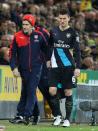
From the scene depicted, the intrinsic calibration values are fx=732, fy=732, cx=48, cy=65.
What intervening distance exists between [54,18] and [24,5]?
106 cm

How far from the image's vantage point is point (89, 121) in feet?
57.0

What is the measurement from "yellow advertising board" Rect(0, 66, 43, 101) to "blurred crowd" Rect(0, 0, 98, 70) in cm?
70

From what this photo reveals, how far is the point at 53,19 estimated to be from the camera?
23.3 m

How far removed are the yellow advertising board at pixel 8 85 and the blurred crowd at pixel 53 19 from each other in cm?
70

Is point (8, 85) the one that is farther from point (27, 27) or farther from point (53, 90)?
point (27, 27)

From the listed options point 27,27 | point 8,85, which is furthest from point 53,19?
point 27,27

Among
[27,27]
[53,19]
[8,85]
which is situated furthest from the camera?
[53,19]

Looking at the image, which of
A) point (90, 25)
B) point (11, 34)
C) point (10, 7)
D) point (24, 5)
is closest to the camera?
point (11, 34)

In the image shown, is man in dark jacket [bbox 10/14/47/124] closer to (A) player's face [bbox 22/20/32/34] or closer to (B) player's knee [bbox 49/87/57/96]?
(A) player's face [bbox 22/20/32/34]

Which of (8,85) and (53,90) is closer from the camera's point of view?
(53,90)

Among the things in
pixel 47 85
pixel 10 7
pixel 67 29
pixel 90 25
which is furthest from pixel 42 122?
pixel 90 25

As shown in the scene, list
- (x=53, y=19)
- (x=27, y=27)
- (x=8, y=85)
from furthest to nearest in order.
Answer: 1. (x=53, y=19)
2. (x=8, y=85)
3. (x=27, y=27)

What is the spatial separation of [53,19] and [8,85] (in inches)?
245

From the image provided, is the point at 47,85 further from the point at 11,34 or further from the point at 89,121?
the point at 11,34
